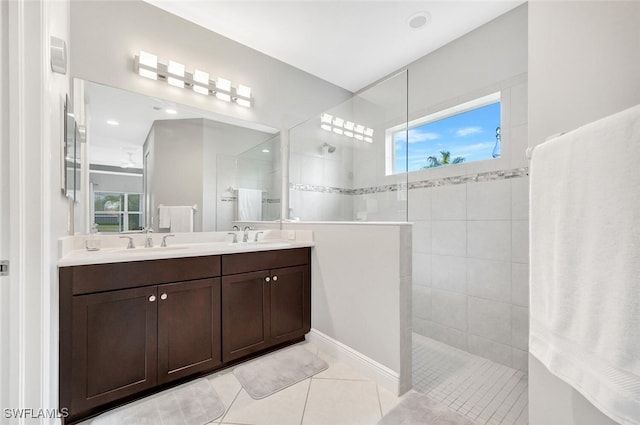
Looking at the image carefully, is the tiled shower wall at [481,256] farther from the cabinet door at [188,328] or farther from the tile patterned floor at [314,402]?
the cabinet door at [188,328]

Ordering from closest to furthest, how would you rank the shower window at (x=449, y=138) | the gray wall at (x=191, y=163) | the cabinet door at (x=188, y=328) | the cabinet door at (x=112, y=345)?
1. the cabinet door at (x=112, y=345)
2. the cabinet door at (x=188, y=328)
3. the shower window at (x=449, y=138)
4. the gray wall at (x=191, y=163)

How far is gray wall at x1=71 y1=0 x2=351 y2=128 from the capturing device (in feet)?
6.16

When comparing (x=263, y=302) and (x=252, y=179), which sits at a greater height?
(x=252, y=179)

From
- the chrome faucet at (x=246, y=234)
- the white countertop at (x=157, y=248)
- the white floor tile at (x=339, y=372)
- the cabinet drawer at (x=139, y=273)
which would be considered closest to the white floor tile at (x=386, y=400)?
the white floor tile at (x=339, y=372)

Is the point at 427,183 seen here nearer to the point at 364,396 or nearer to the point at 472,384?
the point at 472,384

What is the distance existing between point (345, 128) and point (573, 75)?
5.73 ft

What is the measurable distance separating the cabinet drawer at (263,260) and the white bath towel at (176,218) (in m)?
0.60

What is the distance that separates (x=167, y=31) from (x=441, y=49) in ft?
7.96

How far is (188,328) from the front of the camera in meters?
1.72

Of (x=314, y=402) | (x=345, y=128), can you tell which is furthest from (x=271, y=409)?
(x=345, y=128)

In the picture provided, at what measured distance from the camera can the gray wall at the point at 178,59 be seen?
188 centimetres

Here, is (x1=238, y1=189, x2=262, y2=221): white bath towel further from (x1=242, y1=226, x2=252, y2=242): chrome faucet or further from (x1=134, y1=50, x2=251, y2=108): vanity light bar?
(x1=134, y1=50, x2=251, y2=108): vanity light bar

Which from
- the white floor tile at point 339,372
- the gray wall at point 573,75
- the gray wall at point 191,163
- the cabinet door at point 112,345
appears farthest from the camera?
the gray wall at point 191,163

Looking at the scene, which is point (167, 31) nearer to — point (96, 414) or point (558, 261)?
point (96, 414)
